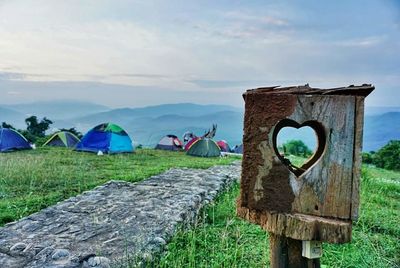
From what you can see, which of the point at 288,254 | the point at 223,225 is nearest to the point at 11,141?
the point at 223,225

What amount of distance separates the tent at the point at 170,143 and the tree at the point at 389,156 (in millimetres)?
8488

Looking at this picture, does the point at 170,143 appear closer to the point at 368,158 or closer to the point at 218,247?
the point at 368,158

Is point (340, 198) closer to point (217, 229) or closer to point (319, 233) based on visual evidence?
point (319, 233)

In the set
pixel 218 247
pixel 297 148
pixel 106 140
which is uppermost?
pixel 297 148

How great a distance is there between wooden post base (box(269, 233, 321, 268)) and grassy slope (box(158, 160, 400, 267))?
1.43m

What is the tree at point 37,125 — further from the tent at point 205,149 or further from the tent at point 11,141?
the tent at point 205,149

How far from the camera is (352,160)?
177 centimetres

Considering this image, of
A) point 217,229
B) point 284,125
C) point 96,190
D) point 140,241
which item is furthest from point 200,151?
point 284,125

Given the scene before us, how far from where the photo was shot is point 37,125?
20078mm

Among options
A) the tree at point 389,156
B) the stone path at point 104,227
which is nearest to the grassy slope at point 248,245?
the stone path at point 104,227

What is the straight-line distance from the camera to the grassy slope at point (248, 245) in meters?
3.52

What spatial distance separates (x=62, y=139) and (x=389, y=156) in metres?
13.6

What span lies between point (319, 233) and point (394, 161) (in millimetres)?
15698

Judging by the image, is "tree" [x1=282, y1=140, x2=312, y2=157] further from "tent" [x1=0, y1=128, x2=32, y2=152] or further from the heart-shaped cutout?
the heart-shaped cutout
